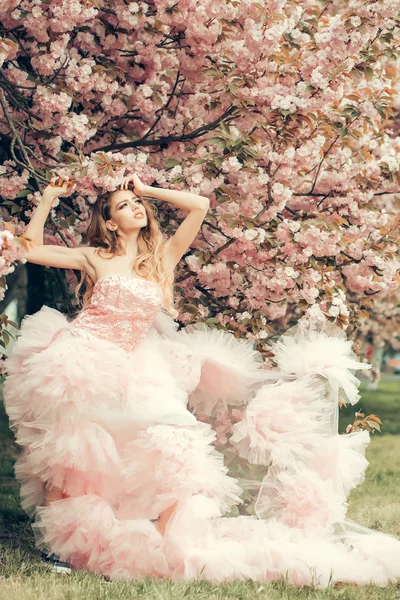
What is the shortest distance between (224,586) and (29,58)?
140 inches

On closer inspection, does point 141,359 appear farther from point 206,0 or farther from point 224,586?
point 206,0

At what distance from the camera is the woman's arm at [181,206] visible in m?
4.64

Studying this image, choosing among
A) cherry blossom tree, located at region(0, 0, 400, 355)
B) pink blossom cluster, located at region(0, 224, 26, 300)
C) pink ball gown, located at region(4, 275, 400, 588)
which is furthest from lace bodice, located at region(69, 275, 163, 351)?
pink blossom cluster, located at region(0, 224, 26, 300)

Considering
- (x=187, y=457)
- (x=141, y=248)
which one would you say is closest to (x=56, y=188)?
(x=141, y=248)

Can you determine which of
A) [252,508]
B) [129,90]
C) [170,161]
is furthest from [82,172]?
[252,508]

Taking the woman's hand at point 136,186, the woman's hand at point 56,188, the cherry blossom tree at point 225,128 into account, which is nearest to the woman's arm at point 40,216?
the woman's hand at point 56,188

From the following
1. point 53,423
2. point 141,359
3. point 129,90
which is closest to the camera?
point 53,423

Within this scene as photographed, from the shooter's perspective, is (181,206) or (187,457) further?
(181,206)

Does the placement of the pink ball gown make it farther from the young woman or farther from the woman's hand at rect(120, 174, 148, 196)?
the woman's hand at rect(120, 174, 148, 196)

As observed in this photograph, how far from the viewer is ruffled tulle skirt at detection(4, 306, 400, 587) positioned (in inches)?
157

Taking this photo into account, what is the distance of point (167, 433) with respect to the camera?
3.98 metres

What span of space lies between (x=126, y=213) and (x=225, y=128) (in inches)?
38.9

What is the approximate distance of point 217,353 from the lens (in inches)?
185

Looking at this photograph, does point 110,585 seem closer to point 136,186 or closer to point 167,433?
point 167,433
